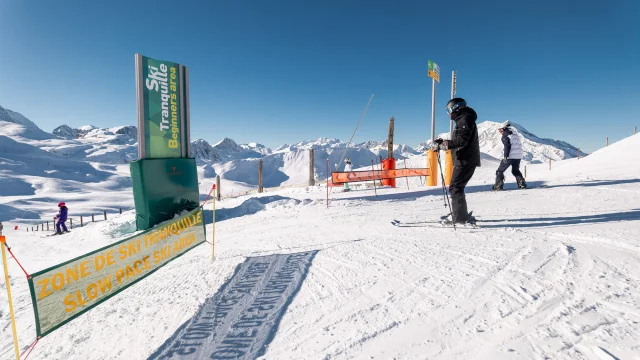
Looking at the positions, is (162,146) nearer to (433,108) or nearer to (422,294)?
(422,294)

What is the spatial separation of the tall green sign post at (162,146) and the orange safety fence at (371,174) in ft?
16.1

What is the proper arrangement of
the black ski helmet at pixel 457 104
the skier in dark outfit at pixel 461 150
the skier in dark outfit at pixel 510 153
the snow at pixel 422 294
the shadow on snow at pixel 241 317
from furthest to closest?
the skier in dark outfit at pixel 510 153 → the black ski helmet at pixel 457 104 → the skier in dark outfit at pixel 461 150 → the shadow on snow at pixel 241 317 → the snow at pixel 422 294

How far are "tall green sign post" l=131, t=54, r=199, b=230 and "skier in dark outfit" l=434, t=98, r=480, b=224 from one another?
231 inches

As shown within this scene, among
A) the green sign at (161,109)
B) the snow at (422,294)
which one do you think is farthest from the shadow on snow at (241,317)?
the green sign at (161,109)

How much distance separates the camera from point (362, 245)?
12.1ft

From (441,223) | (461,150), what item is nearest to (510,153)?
(461,150)

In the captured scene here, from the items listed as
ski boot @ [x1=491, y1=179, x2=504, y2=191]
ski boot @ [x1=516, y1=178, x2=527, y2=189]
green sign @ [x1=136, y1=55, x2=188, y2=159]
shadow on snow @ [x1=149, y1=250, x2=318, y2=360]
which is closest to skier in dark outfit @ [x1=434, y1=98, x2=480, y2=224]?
shadow on snow @ [x1=149, y1=250, x2=318, y2=360]

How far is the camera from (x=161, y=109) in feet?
21.8

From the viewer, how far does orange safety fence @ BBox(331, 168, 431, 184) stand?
10.0 m

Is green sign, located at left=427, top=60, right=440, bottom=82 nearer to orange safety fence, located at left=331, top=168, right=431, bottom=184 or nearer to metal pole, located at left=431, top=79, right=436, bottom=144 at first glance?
metal pole, located at left=431, top=79, right=436, bottom=144

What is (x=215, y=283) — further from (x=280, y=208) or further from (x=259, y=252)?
(x=280, y=208)

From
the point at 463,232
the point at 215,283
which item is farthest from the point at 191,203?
the point at 463,232

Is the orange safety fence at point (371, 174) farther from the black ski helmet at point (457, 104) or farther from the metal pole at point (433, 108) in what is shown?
the black ski helmet at point (457, 104)

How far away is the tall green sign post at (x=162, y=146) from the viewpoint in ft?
20.2
